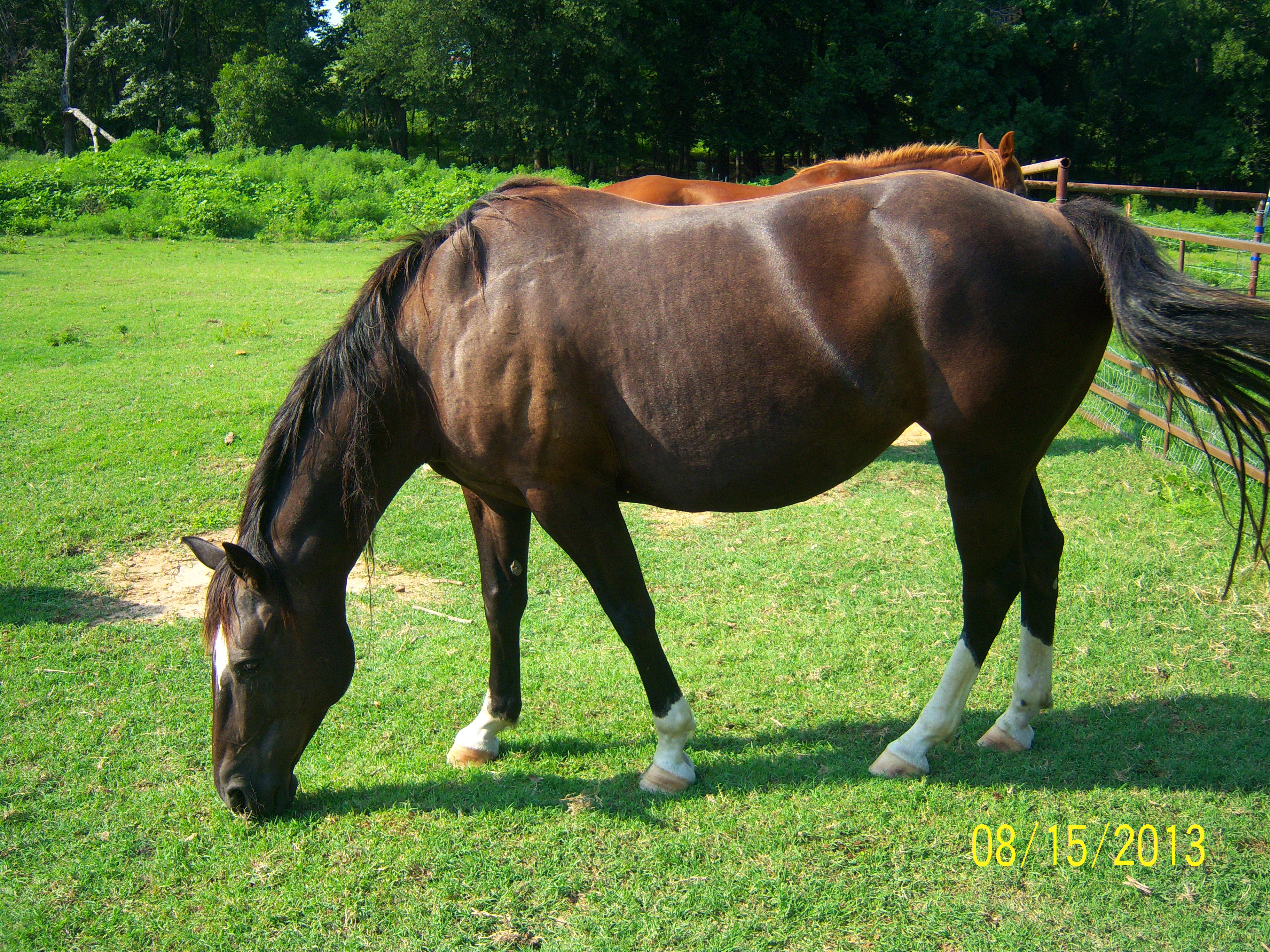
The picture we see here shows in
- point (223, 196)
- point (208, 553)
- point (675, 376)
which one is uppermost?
point (223, 196)

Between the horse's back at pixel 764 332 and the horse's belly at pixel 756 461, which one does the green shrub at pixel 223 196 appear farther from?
the horse's belly at pixel 756 461

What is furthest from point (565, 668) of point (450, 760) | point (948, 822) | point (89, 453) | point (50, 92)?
point (50, 92)

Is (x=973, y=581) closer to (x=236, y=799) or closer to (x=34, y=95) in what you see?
(x=236, y=799)

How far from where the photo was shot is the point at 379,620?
4133mm

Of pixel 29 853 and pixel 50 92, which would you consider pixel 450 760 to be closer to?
pixel 29 853

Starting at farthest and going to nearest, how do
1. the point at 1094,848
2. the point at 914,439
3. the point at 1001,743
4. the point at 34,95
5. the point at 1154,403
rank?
the point at 34,95 → the point at 914,439 → the point at 1154,403 → the point at 1001,743 → the point at 1094,848

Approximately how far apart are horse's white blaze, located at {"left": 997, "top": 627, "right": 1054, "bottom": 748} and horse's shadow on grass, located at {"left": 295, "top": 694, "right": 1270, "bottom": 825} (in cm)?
9

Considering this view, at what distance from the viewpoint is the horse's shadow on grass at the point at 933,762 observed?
2816 mm

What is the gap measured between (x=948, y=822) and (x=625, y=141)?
34.1m

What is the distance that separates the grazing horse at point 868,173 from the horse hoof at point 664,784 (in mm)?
3576

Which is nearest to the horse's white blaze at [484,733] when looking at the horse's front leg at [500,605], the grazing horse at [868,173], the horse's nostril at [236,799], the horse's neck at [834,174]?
the horse's front leg at [500,605]

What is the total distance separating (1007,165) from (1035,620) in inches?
157

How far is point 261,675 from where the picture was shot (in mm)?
2586

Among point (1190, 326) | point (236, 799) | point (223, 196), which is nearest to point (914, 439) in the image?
point (1190, 326)
